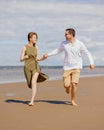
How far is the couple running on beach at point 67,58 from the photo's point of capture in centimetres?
962

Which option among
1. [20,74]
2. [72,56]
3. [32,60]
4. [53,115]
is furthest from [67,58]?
[20,74]

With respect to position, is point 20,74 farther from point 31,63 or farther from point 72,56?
point 72,56

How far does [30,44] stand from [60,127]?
3.48 m

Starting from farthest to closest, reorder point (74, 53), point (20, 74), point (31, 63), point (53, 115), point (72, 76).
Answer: point (20, 74), point (31, 63), point (72, 76), point (74, 53), point (53, 115)

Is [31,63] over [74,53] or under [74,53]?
under

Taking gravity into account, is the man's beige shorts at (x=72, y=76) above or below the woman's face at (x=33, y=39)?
below

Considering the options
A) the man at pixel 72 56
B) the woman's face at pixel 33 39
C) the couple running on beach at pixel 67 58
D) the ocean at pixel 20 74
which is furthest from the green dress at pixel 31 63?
the ocean at pixel 20 74

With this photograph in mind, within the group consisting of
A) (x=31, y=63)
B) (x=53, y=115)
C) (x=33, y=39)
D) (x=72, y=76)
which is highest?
(x=33, y=39)

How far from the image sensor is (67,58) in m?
9.68

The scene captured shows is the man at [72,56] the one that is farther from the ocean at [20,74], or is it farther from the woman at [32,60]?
the ocean at [20,74]

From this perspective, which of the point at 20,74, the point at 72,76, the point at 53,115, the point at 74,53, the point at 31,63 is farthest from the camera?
the point at 20,74

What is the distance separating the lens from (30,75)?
9.92m

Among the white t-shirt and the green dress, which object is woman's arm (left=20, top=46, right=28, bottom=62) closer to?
the green dress

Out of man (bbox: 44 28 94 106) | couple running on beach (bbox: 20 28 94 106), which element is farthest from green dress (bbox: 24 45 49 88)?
man (bbox: 44 28 94 106)
